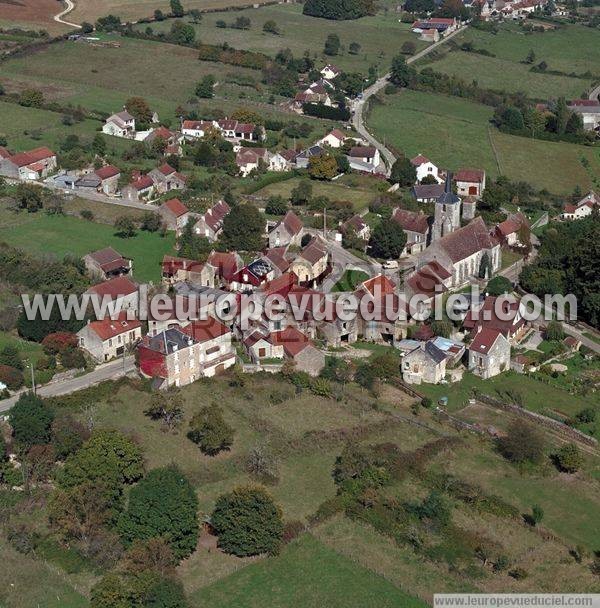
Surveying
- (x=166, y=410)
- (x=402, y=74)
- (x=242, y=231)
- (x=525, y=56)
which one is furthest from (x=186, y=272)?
(x=525, y=56)

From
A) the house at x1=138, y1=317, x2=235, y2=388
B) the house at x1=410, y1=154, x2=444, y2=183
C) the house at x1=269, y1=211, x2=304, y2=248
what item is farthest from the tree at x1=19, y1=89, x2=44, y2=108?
the house at x1=138, y1=317, x2=235, y2=388

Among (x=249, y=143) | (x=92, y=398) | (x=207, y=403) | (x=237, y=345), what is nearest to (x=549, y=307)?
(x=237, y=345)

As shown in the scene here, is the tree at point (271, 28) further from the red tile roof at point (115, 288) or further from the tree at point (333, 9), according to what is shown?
the red tile roof at point (115, 288)

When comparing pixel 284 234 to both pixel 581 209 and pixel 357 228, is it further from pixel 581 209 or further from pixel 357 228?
pixel 581 209

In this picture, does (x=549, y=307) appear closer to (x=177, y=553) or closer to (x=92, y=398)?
(x=92, y=398)

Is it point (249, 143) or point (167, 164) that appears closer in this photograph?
point (167, 164)

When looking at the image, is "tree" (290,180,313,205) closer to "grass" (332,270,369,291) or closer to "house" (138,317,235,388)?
"grass" (332,270,369,291)
